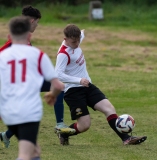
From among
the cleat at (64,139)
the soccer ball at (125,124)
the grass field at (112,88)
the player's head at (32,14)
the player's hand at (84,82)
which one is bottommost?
the grass field at (112,88)

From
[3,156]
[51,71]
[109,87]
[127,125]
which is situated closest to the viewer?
[51,71]

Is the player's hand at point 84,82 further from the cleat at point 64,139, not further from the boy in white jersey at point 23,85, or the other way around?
the boy in white jersey at point 23,85

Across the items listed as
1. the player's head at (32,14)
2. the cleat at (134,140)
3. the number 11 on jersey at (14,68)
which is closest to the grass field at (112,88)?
the cleat at (134,140)

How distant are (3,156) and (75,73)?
5.02 ft

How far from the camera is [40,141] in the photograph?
9.04m

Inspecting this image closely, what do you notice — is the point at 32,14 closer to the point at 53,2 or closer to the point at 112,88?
the point at 112,88

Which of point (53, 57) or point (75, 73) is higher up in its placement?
point (75, 73)

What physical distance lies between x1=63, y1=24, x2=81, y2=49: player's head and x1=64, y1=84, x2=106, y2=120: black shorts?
0.60m

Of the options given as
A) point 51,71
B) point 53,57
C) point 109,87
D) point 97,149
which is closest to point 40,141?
point 97,149

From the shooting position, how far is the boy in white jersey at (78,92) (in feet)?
27.9

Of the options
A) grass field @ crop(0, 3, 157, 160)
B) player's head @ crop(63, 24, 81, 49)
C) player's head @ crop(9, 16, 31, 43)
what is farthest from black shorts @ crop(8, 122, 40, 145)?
player's head @ crop(63, 24, 81, 49)

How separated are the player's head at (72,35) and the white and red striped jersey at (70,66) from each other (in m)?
0.07

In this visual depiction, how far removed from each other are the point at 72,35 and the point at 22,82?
2.89 meters

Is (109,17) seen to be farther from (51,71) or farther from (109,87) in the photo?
(51,71)
